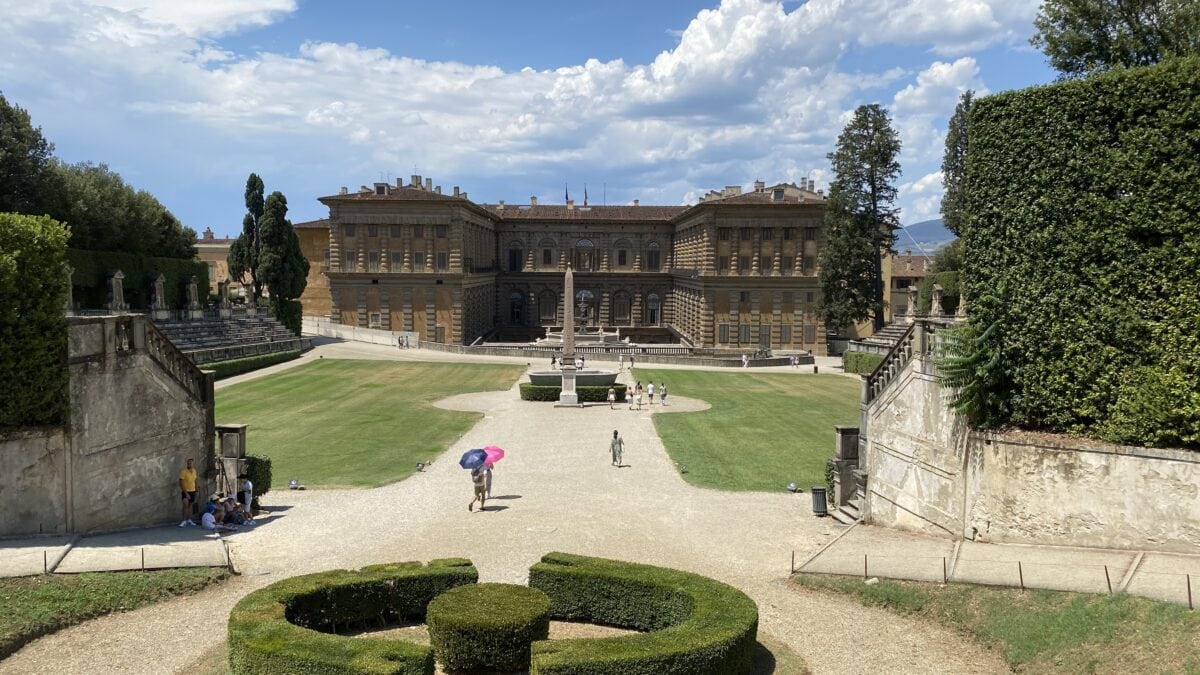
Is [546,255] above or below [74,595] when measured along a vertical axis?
above

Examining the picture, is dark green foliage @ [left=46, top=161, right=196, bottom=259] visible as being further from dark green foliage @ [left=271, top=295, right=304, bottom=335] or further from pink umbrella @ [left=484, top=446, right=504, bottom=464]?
pink umbrella @ [left=484, top=446, right=504, bottom=464]

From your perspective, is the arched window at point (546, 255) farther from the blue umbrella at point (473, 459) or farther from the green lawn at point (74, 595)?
the green lawn at point (74, 595)

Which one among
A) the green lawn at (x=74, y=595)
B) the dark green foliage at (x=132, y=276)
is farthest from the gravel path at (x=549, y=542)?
the dark green foliage at (x=132, y=276)

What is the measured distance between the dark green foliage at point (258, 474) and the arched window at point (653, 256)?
76.9 meters

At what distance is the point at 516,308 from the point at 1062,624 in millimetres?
87363

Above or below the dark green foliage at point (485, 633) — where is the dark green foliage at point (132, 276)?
above

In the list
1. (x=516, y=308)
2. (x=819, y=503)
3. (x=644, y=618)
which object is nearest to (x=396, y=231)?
(x=516, y=308)

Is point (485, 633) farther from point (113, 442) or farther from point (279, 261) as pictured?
point (279, 261)

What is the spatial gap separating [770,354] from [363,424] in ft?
146

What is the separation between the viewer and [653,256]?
317 feet

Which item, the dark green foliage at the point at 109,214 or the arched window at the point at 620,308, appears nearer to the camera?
the dark green foliage at the point at 109,214

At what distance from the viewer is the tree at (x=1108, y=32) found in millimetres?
29609

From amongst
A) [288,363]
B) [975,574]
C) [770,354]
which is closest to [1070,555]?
[975,574]

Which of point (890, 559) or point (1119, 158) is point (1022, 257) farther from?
point (890, 559)
